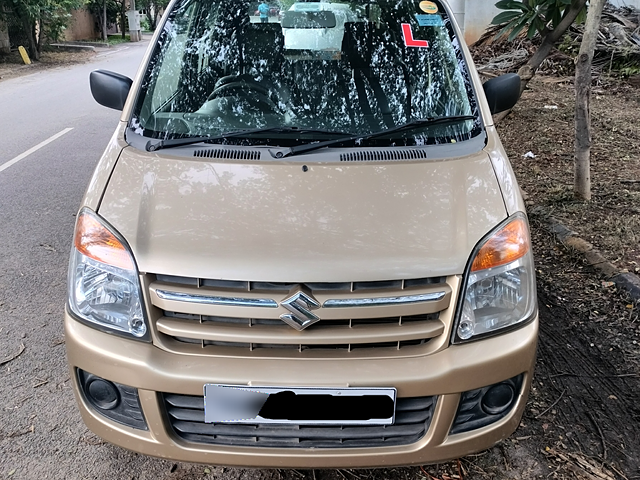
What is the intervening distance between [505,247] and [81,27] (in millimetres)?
38051

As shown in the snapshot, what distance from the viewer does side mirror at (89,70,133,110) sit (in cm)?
279

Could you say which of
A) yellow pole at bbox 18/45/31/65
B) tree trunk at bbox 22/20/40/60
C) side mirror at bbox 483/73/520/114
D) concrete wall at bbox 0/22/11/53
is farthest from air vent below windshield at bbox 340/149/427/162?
concrete wall at bbox 0/22/11/53

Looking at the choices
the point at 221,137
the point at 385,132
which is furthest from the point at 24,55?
the point at 385,132

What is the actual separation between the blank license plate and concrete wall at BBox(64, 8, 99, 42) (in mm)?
34596

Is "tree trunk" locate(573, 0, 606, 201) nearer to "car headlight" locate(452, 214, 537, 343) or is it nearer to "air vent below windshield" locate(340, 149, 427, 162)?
"air vent below windshield" locate(340, 149, 427, 162)

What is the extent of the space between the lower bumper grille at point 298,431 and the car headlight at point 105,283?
28 cm

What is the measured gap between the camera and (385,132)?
7.78 feet

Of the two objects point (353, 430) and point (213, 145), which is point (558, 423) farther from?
point (213, 145)

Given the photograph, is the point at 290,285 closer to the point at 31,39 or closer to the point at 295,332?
the point at 295,332

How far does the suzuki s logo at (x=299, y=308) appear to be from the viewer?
1731 millimetres

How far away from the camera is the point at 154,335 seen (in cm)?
181

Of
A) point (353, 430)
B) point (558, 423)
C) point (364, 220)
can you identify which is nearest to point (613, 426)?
point (558, 423)

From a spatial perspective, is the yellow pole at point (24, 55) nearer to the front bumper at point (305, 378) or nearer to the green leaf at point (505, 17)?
the green leaf at point (505, 17)

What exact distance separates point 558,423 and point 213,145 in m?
1.89
